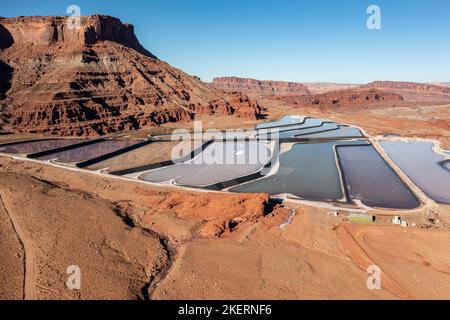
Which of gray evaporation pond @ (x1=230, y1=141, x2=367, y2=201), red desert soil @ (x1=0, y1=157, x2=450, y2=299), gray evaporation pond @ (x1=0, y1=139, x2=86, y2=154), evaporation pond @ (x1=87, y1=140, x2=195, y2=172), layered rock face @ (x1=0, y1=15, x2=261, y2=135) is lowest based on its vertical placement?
red desert soil @ (x1=0, y1=157, x2=450, y2=299)

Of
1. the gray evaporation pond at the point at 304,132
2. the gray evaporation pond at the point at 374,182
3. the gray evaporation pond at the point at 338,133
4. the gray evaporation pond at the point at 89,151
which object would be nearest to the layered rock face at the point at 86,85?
the gray evaporation pond at the point at 89,151

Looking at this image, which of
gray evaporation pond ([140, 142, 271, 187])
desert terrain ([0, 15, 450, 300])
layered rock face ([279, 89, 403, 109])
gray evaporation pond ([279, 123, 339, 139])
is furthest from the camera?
layered rock face ([279, 89, 403, 109])

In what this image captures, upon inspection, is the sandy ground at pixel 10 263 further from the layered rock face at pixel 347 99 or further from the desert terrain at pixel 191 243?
the layered rock face at pixel 347 99

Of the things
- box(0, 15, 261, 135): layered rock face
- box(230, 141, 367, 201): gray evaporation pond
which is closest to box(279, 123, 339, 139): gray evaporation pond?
box(230, 141, 367, 201): gray evaporation pond

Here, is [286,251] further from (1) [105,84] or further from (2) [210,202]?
(1) [105,84]

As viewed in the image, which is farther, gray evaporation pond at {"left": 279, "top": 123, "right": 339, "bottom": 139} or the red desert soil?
gray evaporation pond at {"left": 279, "top": 123, "right": 339, "bottom": 139}

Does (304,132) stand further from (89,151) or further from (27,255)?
(27,255)

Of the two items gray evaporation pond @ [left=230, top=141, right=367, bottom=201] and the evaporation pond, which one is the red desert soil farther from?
the evaporation pond

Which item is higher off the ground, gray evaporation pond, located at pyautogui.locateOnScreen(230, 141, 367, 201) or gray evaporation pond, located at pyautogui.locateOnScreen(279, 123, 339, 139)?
gray evaporation pond, located at pyautogui.locateOnScreen(279, 123, 339, 139)
